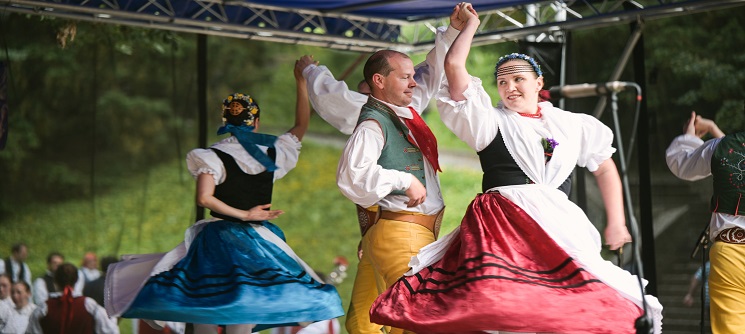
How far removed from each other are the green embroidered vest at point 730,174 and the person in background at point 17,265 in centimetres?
502

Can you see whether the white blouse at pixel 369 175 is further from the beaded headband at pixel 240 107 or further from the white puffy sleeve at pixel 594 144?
the beaded headband at pixel 240 107

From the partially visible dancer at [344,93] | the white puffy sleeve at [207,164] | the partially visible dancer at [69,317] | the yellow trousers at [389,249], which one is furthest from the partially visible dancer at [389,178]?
the partially visible dancer at [69,317]

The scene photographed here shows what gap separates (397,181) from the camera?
4027 millimetres

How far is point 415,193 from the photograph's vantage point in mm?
4031

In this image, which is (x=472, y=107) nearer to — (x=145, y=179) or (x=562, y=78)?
(x=562, y=78)

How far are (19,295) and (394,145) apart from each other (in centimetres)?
413

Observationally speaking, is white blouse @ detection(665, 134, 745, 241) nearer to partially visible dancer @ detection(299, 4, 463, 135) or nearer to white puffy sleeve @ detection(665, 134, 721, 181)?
white puffy sleeve @ detection(665, 134, 721, 181)

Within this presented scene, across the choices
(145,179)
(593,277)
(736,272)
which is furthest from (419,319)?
(145,179)

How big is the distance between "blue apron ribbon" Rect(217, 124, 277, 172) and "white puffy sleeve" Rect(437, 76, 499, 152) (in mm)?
1810

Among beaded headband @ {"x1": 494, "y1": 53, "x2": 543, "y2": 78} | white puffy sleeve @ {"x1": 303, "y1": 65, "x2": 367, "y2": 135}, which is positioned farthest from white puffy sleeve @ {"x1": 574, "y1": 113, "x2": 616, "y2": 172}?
white puffy sleeve @ {"x1": 303, "y1": 65, "x2": 367, "y2": 135}

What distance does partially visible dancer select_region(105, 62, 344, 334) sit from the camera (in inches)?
197

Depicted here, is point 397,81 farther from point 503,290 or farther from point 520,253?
point 503,290

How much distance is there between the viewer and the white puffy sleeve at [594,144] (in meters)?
4.04

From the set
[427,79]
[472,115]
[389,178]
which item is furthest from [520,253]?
[427,79]
